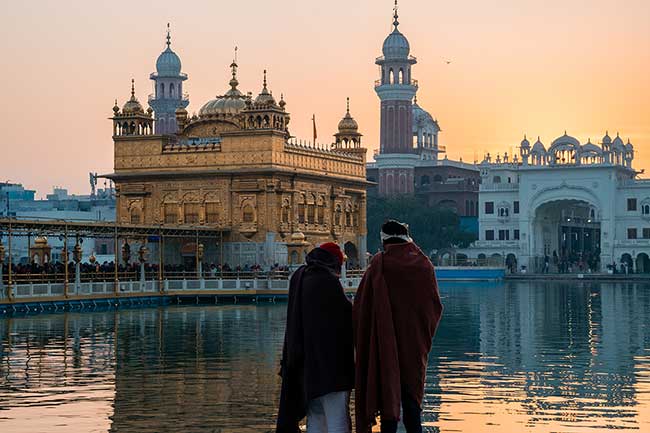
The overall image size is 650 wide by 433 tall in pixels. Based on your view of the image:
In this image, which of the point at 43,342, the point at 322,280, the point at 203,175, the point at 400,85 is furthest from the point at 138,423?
the point at 400,85

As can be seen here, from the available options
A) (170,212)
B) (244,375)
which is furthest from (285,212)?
(244,375)

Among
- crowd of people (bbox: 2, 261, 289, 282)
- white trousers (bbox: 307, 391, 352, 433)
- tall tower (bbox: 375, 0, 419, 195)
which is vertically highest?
tall tower (bbox: 375, 0, 419, 195)

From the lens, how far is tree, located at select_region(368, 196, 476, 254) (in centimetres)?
9544

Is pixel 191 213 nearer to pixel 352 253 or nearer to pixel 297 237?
pixel 297 237

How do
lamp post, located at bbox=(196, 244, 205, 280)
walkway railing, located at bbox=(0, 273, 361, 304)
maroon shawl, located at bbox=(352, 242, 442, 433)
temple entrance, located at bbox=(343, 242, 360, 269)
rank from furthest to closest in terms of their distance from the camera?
temple entrance, located at bbox=(343, 242, 360, 269), lamp post, located at bbox=(196, 244, 205, 280), walkway railing, located at bbox=(0, 273, 361, 304), maroon shawl, located at bbox=(352, 242, 442, 433)

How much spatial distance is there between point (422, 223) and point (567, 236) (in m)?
15.8

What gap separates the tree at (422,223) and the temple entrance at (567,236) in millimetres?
5733

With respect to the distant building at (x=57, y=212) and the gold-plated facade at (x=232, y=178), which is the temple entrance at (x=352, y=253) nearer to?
the gold-plated facade at (x=232, y=178)

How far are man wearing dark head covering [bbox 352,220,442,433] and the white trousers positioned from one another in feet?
0.33

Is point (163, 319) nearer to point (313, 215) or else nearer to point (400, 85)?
point (313, 215)

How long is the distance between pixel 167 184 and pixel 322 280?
43378mm

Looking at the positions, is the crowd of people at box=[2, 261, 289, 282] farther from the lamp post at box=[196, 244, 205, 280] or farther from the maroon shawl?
the maroon shawl

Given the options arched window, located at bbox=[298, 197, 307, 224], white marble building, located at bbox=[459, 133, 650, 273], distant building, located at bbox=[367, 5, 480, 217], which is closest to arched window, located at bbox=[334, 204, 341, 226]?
arched window, located at bbox=[298, 197, 307, 224]

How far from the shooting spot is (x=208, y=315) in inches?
1364
